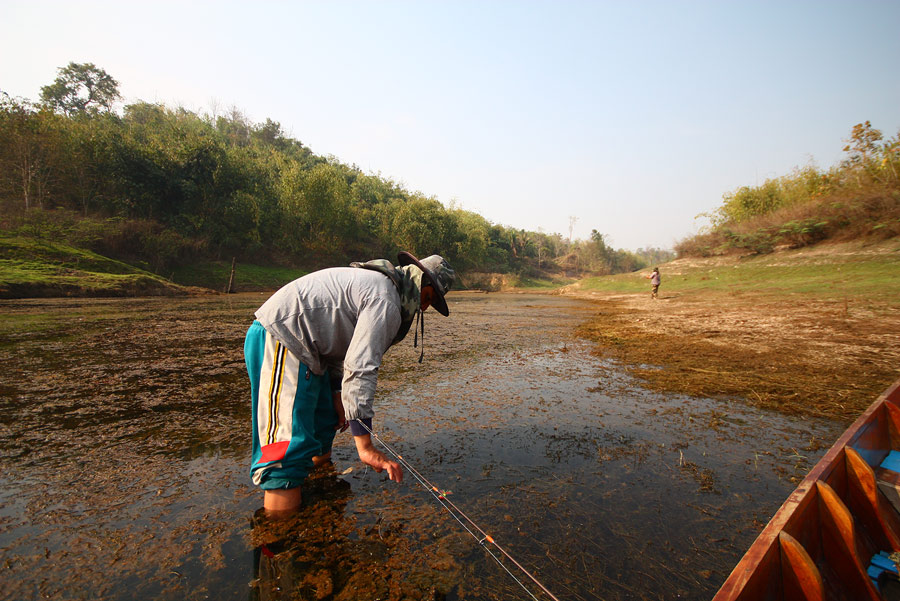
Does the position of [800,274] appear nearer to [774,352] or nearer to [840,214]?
[840,214]

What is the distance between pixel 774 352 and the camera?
23.8 ft

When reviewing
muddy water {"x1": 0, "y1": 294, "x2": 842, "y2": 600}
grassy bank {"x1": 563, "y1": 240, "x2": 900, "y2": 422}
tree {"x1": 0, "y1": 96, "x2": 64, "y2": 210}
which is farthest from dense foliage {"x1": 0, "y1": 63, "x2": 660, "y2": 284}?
grassy bank {"x1": 563, "y1": 240, "x2": 900, "y2": 422}

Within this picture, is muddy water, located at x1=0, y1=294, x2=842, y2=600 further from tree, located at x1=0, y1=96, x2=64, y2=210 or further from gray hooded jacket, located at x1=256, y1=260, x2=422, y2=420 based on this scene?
tree, located at x1=0, y1=96, x2=64, y2=210

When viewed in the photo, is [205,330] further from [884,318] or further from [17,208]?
[17,208]

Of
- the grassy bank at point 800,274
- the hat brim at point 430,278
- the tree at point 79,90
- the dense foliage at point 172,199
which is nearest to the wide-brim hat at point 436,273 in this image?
the hat brim at point 430,278

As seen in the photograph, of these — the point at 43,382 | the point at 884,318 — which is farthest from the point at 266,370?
the point at 884,318

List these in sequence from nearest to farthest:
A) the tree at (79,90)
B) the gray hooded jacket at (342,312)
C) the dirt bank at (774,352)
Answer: the gray hooded jacket at (342,312), the dirt bank at (774,352), the tree at (79,90)

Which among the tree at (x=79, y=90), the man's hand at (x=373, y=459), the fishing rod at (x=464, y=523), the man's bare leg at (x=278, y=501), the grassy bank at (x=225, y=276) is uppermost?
the tree at (x=79, y=90)

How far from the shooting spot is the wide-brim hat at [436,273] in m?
2.50

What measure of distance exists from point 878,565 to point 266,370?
3545 mm

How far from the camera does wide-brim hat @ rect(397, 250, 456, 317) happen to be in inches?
98.6

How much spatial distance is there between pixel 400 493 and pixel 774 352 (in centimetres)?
795

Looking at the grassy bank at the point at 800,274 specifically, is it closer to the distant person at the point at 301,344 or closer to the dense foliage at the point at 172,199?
the distant person at the point at 301,344

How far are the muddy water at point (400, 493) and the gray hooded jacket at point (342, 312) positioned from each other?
100 centimetres
